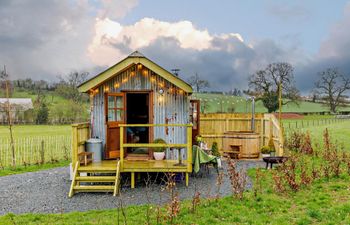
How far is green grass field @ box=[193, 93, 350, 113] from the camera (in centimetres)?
3594

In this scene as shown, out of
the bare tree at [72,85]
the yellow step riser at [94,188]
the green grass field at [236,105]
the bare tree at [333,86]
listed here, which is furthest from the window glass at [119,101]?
the bare tree at [333,86]

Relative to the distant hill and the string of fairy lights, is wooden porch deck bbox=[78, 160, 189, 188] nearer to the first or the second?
the string of fairy lights

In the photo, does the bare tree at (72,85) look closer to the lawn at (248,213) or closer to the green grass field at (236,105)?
the green grass field at (236,105)

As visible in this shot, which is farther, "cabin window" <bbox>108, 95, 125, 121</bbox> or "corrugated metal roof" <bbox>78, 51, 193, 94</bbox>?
"cabin window" <bbox>108, 95, 125, 121</bbox>

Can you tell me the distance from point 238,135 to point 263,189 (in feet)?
21.7

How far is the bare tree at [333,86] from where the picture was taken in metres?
43.5

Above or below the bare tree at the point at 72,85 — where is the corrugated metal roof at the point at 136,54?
below

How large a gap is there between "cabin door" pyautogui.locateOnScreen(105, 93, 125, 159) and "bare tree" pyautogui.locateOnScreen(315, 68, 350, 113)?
1600 inches

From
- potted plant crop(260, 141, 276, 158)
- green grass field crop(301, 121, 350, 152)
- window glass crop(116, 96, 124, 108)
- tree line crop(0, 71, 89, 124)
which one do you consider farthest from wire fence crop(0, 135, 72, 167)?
tree line crop(0, 71, 89, 124)

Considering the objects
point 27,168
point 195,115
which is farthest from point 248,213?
point 27,168

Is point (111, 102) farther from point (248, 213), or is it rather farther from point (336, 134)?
point (336, 134)

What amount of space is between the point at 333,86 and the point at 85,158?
42523mm

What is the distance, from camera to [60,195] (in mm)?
8820

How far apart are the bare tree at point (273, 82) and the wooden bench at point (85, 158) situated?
1267 inches
